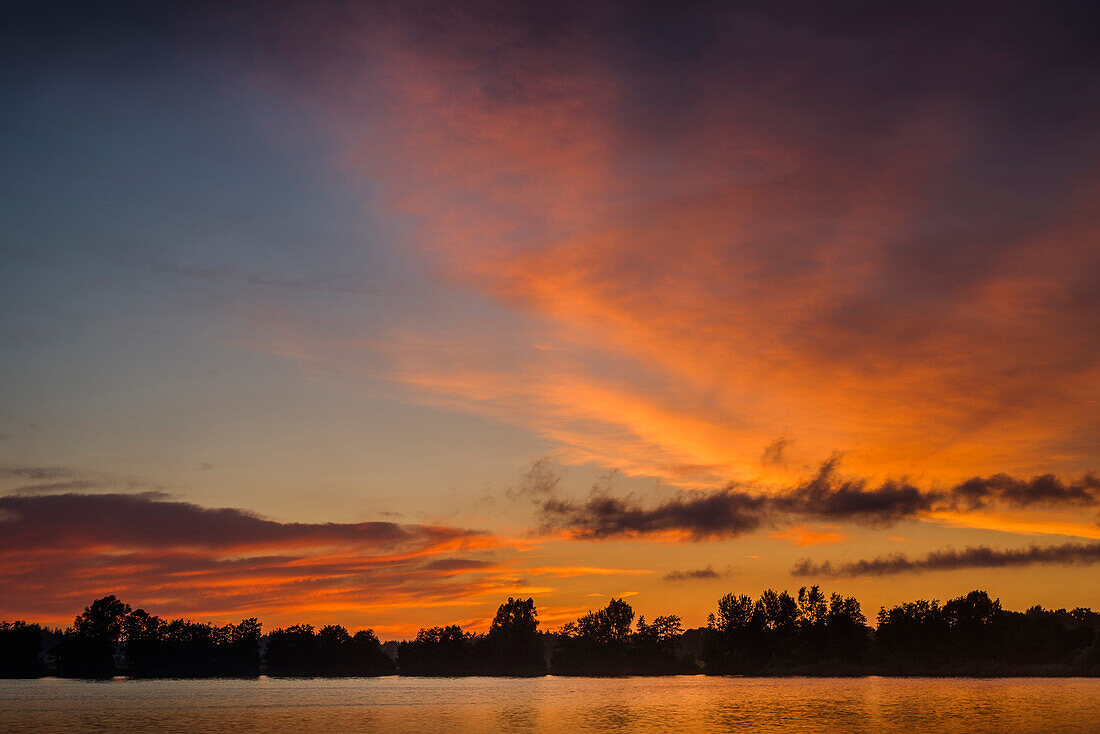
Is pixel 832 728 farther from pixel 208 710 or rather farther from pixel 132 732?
pixel 208 710

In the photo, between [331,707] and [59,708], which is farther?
[331,707]

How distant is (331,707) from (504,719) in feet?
178

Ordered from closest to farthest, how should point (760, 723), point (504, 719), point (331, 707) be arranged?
1. point (760, 723)
2. point (504, 719)
3. point (331, 707)

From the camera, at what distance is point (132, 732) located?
12188 cm

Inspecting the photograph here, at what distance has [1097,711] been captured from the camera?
495 ft

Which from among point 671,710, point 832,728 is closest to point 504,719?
point 671,710

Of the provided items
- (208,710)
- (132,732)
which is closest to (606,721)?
(132,732)

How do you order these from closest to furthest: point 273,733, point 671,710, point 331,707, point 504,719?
point 273,733 < point 504,719 < point 671,710 < point 331,707

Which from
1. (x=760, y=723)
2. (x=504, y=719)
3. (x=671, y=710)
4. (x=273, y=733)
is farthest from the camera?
Answer: (x=671, y=710)

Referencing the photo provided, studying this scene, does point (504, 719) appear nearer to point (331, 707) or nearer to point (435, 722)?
point (435, 722)

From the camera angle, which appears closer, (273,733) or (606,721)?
(273,733)

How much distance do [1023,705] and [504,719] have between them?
323 feet

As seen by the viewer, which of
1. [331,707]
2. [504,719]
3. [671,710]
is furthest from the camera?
[331,707]

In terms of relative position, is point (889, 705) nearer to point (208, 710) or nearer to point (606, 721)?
point (606, 721)
